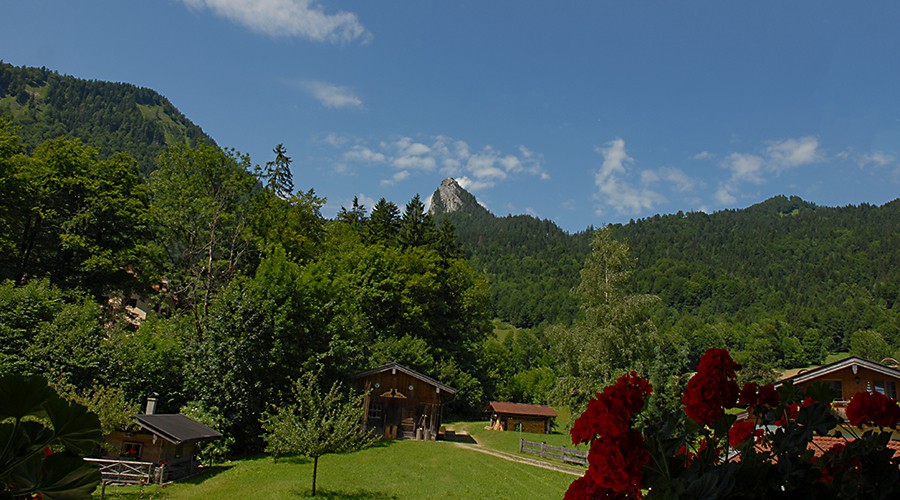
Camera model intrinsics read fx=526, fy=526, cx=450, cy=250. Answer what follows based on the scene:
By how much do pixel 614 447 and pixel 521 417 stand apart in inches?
1950

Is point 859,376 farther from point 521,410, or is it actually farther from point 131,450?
point 131,450

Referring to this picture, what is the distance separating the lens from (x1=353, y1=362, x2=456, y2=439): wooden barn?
37719 millimetres

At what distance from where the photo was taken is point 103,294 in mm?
38344

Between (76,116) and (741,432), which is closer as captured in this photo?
(741,432)

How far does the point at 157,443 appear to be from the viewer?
75.2ft

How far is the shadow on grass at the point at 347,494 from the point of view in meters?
20.9

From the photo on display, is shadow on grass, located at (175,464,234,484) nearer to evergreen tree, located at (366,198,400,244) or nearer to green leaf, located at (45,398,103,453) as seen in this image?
green leaf, located at (45,398,103,453)

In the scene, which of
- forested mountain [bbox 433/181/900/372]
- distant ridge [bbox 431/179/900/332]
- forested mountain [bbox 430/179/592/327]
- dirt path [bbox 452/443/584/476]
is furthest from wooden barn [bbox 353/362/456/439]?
forested mountain [bbox 430/179/592/327]

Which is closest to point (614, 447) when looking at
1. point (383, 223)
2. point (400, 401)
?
point (400, 401)

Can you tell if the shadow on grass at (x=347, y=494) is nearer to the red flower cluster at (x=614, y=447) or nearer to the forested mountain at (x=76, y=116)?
the red flower cluster at (x=614, y=447)

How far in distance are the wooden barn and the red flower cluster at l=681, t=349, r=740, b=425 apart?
116ft

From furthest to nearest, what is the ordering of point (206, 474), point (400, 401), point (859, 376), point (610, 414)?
point (400, 401), point (206, 474), point (859, 376), point (610, 414)

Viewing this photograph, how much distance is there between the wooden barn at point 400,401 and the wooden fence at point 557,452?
22.6ft

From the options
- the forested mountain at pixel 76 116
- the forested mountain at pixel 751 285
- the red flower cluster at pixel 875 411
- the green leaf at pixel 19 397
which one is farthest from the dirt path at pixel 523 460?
the forested mountain at pixel 76 116
